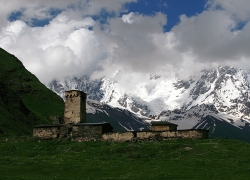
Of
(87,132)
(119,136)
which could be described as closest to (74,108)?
(87,132)

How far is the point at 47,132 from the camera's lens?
8619 cm

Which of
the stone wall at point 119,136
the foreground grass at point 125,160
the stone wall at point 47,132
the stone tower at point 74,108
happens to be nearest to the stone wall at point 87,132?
the stone wall at point 119,136

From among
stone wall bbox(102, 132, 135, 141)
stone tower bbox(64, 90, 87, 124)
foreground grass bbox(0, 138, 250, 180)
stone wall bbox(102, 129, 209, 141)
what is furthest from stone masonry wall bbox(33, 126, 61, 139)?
stone wall bbox(102, 132, 135, 141)

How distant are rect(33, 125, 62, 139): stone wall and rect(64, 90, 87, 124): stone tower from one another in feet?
20.8

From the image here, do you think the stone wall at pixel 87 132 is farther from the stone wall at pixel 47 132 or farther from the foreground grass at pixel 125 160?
the foreground grass at pixel 125 160

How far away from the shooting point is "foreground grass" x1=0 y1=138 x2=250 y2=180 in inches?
2031

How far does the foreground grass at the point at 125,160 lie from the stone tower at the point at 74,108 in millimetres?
12515

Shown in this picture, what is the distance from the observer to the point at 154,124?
301 ft

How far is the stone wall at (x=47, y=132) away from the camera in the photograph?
86.0m

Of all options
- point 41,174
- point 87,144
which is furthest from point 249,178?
point 87,144

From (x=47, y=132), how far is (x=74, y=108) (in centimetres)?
954

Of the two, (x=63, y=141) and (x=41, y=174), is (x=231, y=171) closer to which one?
(x=41, y=174)

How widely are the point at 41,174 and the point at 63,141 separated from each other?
28.6 m

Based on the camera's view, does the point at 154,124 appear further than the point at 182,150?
Yes
